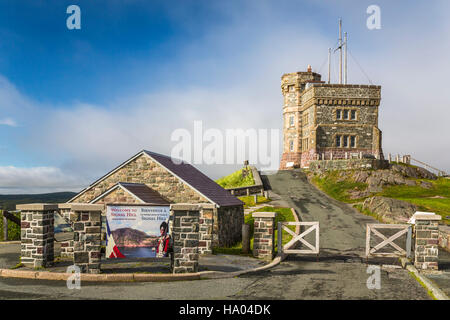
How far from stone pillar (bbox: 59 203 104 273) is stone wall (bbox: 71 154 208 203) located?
7527 millimetres

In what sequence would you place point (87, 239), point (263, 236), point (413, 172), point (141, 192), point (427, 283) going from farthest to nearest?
point (413, 172) < point (141, 192) < point (263, 236) < point (87, 239) < point (427, 283)

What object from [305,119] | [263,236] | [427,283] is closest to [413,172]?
[305,119]

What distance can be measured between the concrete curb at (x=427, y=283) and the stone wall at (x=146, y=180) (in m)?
10.1

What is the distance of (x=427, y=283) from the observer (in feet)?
35.5

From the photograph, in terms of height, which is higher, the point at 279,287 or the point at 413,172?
the point at 413,172

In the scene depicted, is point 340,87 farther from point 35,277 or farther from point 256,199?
point 35,277

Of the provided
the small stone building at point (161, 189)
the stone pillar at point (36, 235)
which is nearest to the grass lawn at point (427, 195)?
the small stone building at point (161, 189)

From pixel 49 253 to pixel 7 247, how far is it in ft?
21.8

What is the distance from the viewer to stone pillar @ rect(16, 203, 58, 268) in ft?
40.8

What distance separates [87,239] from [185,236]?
9.79 feet

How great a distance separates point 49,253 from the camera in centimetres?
1279

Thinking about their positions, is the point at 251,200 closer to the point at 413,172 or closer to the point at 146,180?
the point at 146,180

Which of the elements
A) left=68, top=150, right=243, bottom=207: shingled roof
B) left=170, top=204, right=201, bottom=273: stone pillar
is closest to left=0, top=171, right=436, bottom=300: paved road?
left=170, top=204, right=201, bottom=273: stone pillar

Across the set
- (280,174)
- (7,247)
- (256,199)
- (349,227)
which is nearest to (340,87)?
(280,174)
